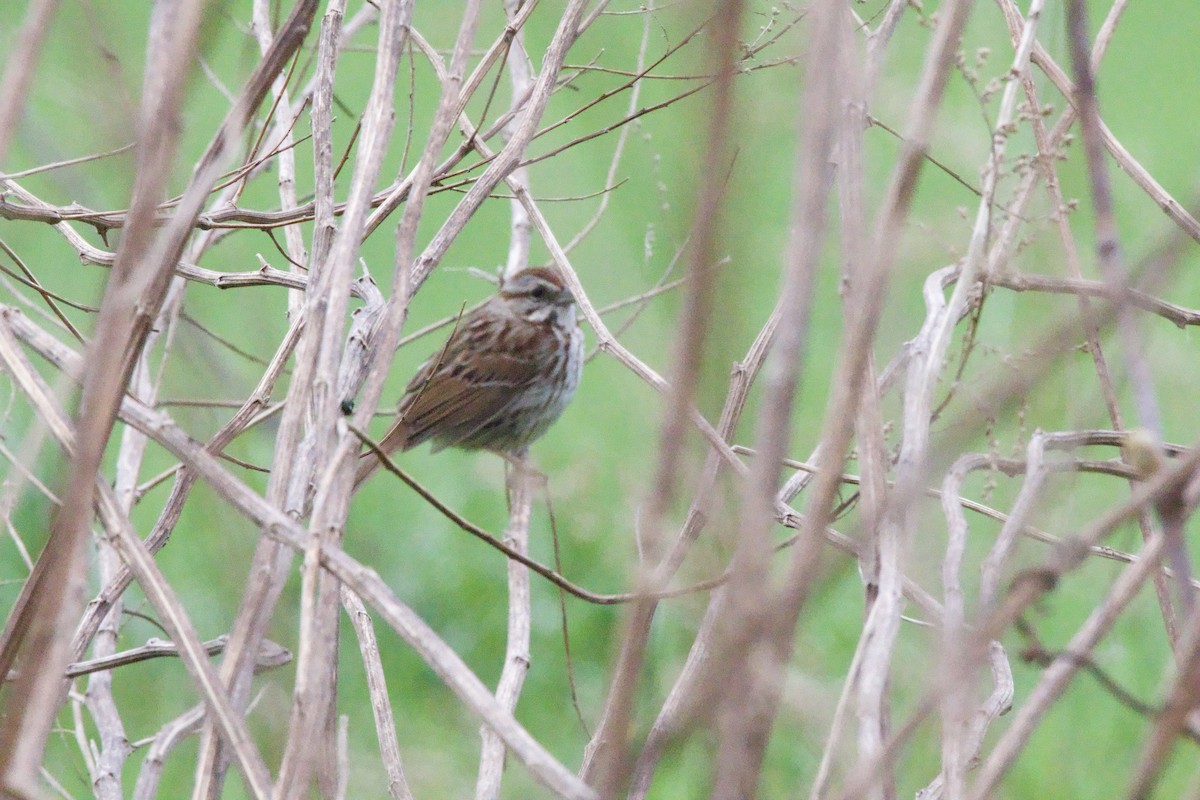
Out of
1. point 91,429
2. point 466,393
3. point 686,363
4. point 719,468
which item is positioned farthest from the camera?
point 466,393

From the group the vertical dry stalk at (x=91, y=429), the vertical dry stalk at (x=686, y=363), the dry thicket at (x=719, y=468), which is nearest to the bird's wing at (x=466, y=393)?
the dry thicket at (x=719, y=468)

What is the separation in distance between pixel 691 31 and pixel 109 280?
511 millimetres

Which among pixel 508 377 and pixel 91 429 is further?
pixel 508 377

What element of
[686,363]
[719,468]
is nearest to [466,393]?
[719,468]

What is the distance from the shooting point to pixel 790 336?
2.62 feet

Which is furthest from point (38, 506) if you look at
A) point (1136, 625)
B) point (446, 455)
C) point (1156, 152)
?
point (1156, 152)

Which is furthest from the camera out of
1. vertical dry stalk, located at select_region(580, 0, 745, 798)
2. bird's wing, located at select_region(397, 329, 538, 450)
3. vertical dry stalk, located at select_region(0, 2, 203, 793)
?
bird's wing, located at select_region(397, 329, 538, 450)

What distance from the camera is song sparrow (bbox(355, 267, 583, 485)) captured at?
402 centimetres

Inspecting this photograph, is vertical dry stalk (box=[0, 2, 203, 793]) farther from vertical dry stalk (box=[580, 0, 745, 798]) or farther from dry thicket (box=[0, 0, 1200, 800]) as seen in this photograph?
vertical dry stalk (box=[580, 0, 745, 798])

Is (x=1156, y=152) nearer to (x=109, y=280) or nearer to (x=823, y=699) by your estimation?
(x=823, y=699)

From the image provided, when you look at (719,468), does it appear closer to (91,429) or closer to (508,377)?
(91,429)

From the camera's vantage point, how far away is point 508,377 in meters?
4.08

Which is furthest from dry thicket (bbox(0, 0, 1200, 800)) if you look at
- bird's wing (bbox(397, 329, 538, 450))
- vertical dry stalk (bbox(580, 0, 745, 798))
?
bird's wing (bbox(397, 329, 538, 450))

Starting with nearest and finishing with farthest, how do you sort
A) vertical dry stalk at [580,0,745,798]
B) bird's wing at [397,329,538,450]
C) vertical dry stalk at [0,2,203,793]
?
vertical dry stalk at [580,0,745,798] → vertical dry stalk at [0,2,203,793] → bird's wing at [397,329,538,450]
